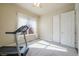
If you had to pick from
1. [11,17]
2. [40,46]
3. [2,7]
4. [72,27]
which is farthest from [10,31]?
[72,27]

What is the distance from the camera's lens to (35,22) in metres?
2.12

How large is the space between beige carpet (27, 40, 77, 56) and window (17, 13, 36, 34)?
28cm

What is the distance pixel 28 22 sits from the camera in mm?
2107

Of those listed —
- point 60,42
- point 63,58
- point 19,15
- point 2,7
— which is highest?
point 2,7

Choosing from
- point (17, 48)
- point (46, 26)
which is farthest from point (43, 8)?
point (17, 48)

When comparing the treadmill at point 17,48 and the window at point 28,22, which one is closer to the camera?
the treadmill at point 17,48

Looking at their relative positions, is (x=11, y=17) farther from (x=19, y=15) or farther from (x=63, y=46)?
(x=63, y=46)

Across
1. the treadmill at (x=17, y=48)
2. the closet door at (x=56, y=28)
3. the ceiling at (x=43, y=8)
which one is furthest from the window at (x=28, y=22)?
the closet door at (x=56, y=28)

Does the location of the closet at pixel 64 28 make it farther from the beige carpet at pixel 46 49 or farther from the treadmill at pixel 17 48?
the treadmill at pixel 17 48

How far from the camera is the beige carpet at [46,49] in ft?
6.24

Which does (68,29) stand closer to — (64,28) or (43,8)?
(64,28)

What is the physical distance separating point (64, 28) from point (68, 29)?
0.09 m

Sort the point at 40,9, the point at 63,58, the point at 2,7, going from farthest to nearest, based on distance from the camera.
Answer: the point at 40,9 → the point at 2,7 → the point at 63,58

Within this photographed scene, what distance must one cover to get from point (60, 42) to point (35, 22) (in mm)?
737
